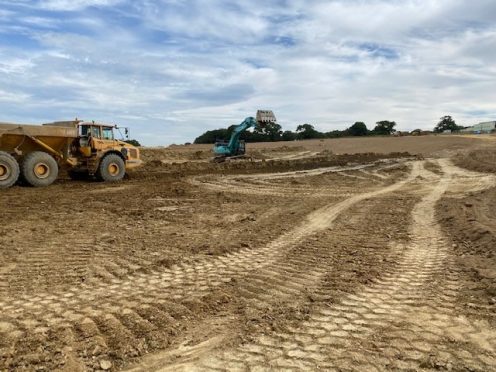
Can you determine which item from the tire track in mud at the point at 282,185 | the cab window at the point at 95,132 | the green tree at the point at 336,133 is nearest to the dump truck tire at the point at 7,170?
the cab window at the point at 95,132

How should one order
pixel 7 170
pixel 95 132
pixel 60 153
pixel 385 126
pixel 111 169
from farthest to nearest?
1. pixel 385 126
2. pixel 111 169
3. pixel 95 132
4. pixel 60 153
5. pixel 7 170

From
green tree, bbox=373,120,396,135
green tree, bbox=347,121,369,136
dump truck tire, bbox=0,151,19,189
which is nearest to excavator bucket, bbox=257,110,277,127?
dump truck tire, bbox=0,151,19,189

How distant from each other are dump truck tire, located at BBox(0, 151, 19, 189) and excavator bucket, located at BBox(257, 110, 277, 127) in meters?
13.6

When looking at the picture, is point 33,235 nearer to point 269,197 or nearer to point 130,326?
point 130,326

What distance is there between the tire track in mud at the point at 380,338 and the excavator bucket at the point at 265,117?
2040 cm

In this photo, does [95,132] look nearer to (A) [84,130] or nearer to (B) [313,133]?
(A) [84,130]

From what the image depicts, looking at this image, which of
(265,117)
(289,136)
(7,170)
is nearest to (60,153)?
(7,170)

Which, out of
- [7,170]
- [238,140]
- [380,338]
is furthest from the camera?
[238,140]

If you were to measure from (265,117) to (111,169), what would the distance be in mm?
10490

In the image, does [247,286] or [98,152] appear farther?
[98,152]

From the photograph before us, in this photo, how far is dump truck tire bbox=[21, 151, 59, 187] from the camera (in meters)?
14.6

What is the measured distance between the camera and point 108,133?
1716cm

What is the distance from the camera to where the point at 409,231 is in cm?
831

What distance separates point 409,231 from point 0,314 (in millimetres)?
6553
